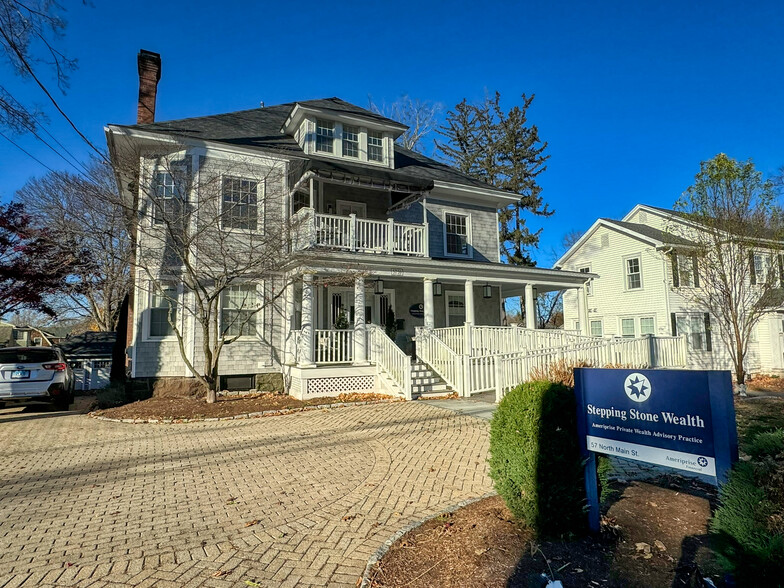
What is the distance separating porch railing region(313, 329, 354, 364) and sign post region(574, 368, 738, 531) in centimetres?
959

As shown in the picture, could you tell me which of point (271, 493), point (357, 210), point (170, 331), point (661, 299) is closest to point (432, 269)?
point (357, 210)

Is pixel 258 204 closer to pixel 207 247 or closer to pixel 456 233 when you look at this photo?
pixel 207 247

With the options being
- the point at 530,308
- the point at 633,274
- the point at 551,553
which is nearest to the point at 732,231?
the point at 530,308

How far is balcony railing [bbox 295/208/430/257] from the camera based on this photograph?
1284 centimetres

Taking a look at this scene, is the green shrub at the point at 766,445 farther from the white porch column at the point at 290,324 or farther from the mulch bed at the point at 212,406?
the white porch column at the point at 290,324

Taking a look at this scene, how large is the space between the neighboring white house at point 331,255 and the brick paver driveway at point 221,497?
407 cm

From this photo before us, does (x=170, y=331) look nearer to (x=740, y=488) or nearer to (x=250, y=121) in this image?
(x=250, y=121)

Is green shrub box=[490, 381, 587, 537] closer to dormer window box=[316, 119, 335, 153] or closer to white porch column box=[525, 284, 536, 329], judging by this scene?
white porch column box=[525, 284, 536, 329]

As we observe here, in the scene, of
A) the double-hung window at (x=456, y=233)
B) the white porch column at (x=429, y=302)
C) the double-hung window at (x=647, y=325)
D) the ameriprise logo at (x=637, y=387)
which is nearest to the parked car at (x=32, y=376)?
the white porch column at (x=429, y=302)

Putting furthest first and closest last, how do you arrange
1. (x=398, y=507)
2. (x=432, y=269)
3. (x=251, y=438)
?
(x=432, y=269), (x=251, y=438), (x=398, y=507)

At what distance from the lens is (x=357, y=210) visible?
53.8 feet

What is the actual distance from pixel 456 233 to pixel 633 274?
37.9 ft

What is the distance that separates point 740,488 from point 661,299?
73.0 feet

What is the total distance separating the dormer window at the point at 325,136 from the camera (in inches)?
620
